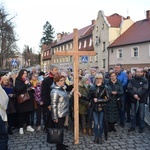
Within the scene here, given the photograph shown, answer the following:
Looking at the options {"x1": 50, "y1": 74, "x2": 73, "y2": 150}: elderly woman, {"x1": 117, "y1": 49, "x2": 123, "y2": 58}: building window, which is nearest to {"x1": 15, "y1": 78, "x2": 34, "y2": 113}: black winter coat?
{"x1": 50, "y1": 74, "x2": 73, "y2": 150}: elderly woman

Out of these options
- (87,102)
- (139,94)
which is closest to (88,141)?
(87,102)

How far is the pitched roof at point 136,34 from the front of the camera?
32.1m

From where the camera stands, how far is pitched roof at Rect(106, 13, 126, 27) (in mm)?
39562

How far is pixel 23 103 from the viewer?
7320 mm

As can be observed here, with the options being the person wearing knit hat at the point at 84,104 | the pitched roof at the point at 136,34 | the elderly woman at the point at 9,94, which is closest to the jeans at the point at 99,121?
the person wearing knit hat at the point at 84,104

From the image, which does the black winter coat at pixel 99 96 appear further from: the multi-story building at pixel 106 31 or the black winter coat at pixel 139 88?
the multi-story building at pixel 106 31

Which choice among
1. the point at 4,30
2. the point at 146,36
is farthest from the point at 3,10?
the point at 146,36

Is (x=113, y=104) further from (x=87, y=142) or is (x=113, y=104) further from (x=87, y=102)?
(x=87, y=142)

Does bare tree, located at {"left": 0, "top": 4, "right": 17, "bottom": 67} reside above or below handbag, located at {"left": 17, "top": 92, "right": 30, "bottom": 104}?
above

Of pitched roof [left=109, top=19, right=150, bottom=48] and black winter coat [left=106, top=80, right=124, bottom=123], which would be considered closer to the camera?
black winter coat [left=106, top=80, right=124, bottom=123]

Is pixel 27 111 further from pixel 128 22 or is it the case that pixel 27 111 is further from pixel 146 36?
pixel 128 22

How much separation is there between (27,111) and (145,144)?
3480 mm

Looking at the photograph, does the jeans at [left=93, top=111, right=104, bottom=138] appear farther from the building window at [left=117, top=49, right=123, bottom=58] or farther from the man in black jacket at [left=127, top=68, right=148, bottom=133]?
the building window at [left=117, top=49, right=123, bottom=58]

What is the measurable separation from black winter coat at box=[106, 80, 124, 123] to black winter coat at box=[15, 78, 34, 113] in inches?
91.0
